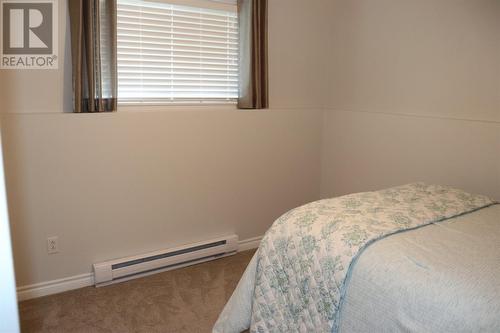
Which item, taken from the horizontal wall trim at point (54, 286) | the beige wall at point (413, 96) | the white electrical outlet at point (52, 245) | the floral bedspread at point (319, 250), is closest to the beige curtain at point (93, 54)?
the white electrical outlet at point (52, 245)

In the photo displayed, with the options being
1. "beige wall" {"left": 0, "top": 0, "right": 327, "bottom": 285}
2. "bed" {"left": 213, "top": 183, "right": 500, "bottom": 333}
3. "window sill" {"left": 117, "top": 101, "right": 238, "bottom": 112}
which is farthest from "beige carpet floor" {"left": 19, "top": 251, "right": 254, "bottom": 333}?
"window sill" {"left": 117, "top": 101, "right": 238, "bottom": 112}

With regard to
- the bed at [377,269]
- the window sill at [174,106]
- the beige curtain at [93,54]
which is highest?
the beige curtain at [93,54]

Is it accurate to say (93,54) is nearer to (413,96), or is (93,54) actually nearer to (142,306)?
(142,306)

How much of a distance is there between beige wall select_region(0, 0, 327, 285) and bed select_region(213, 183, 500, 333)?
105 centimetres

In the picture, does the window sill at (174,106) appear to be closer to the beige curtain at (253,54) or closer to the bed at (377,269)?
the beige curtain at (253,54)

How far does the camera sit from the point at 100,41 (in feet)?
7.93

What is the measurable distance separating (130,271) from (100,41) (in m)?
1.44

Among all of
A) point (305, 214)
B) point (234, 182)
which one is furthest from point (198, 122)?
point (305, 214)

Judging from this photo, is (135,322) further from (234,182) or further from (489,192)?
(489,192)

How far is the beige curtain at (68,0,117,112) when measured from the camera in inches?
92.3

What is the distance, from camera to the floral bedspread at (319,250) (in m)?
1.59

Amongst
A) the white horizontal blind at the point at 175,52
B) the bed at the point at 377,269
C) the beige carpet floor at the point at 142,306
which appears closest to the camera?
the bed at the point at 377,269

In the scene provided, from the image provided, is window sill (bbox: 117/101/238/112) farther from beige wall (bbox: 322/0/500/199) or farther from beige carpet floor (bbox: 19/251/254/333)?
beige carpet floor (bbox: 19/251/254/333)

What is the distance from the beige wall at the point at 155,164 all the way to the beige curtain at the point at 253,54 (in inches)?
5.1
